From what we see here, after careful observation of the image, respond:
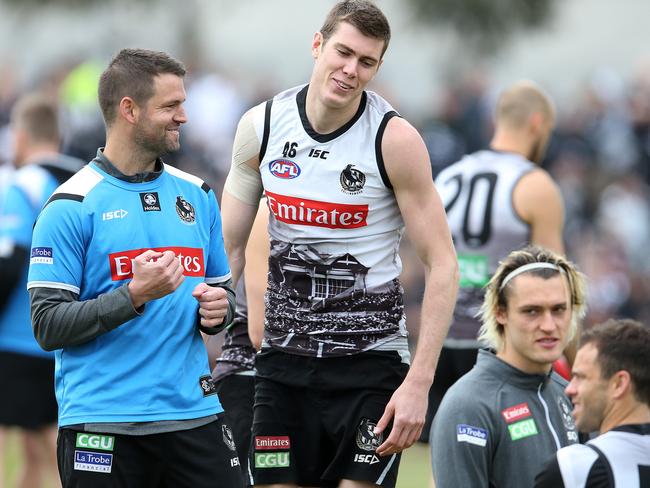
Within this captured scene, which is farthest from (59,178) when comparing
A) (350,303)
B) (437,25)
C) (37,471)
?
(437,25)

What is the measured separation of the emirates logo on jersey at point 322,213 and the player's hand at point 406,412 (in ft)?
2.24

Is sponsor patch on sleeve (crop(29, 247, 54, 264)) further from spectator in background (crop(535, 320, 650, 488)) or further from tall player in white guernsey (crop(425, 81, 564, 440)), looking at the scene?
tall player in white guernsey (crop(425, 81, 564, 440))

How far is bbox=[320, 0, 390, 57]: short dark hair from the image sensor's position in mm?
5164

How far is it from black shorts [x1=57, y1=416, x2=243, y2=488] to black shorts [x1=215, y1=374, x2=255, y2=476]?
1.14m

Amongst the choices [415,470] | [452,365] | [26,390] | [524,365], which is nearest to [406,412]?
[524,365]

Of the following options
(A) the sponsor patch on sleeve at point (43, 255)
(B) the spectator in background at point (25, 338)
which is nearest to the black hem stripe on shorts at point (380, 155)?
(A) the sponsor patch on sleeve at point (43, 255)

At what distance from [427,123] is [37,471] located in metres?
11.0

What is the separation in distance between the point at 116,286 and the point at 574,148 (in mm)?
12625

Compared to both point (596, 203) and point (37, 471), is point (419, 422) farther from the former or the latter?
point (596, 203)

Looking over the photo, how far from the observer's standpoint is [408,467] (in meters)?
11.3

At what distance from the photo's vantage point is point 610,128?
16.9m

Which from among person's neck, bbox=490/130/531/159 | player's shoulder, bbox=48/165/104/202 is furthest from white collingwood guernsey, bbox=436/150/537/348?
player's shoulder, bbox=48/165/104/202

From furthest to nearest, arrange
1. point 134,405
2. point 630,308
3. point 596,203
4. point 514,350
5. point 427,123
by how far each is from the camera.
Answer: point 427,123
point 596,203
point 630,308
point 514,350
point 134,405

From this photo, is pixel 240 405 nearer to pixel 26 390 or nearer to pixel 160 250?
pixel 160 250
